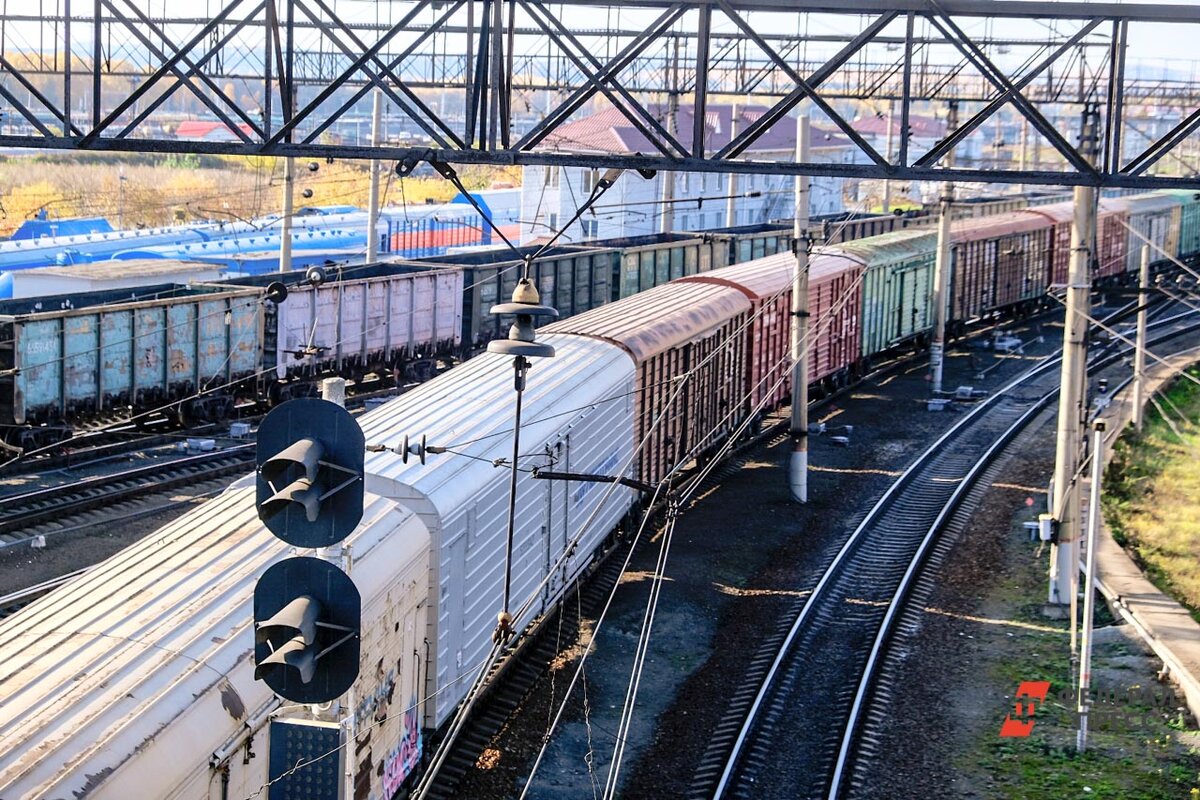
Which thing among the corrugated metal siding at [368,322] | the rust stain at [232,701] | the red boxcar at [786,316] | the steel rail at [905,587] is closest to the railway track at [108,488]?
the corrugated metal siding at [368,322]

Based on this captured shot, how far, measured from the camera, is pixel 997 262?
4181 cm

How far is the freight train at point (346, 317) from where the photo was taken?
2245 cm

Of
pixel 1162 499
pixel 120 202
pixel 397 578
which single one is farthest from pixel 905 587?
pixel 120 202

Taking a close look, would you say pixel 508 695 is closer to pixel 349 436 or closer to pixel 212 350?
pixel 349 436

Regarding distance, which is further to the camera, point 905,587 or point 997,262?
point 997,262

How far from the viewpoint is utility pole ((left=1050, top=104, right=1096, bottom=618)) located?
57.0ft

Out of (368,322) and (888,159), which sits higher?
(888,159)

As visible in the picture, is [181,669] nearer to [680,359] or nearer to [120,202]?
[680,359]

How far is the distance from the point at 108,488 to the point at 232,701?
1449 cm

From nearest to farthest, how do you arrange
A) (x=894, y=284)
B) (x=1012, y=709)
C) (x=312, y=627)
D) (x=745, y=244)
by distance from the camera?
(x=312, y=627), (x=1012, y=709), (x=894, y=284), (x=745, y=244)

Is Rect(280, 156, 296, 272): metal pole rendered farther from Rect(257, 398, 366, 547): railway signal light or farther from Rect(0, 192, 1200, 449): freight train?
Rect(257, 398, 366, 547): railway signal light

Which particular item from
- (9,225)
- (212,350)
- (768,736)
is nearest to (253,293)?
(212,350)

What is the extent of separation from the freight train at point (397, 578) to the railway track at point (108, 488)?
6.60 m

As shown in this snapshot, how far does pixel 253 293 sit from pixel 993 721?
15.5 meters
